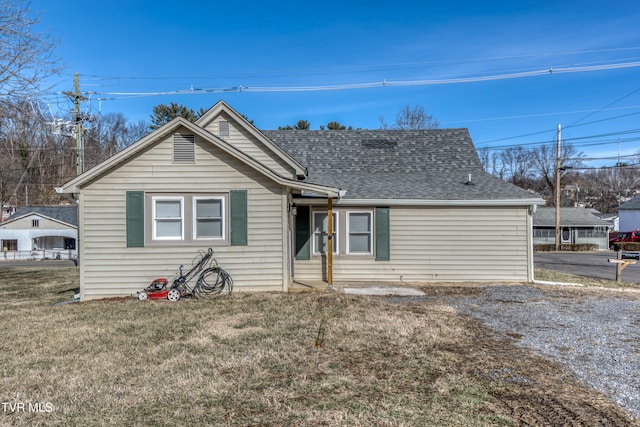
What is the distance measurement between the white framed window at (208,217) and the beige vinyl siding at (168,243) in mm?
217

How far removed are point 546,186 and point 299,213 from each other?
2183 inches

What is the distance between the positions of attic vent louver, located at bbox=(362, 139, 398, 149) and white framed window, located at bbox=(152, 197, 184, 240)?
7151mm

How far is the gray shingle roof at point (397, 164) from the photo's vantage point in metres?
11.9

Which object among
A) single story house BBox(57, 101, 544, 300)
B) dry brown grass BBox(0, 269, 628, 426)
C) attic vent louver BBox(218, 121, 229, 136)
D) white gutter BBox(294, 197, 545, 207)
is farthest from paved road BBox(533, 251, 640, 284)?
attic vent louver BBox(218, 121, 229, 136)

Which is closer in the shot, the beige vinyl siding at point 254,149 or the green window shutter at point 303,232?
the green window shutter at point 303,232

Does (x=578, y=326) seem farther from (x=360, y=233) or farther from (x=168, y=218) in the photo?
(x=168, y=218)

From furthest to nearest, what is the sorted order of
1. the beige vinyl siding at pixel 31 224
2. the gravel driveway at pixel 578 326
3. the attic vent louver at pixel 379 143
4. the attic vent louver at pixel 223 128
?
the beige vinyl siding at pixel 31 224, the attic vent louver at pixel 379 143, the attic vent louver at pixel 223 128, the gravel driveway at pixel 578 326

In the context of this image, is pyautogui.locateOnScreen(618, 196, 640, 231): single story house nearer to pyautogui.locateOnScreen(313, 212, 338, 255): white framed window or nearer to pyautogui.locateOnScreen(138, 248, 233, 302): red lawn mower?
pyautogui.locateOnScreen(313, 212, 338, 255): white framed window

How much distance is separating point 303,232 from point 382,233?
219cm

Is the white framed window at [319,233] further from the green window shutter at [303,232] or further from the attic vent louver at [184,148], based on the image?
the attic vent louver at [184,148]

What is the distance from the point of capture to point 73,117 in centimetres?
2045

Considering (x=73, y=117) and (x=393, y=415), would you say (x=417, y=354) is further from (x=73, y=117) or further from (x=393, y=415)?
(x=73, y=117)

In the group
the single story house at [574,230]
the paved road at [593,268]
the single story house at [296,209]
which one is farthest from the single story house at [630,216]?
the single story house at [296,209]

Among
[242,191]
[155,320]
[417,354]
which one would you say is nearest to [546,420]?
[417,354]
